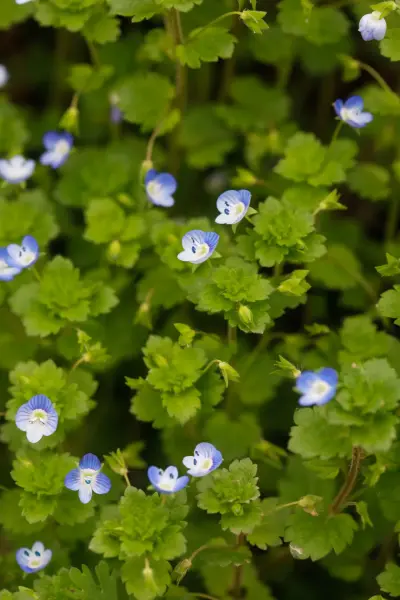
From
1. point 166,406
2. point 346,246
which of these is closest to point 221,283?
point 166,406

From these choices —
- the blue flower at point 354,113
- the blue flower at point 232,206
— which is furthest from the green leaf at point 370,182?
the blue flower at point 232,206

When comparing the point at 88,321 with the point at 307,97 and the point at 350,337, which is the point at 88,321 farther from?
the point at 307,97

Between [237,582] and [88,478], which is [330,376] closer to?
[88,478]

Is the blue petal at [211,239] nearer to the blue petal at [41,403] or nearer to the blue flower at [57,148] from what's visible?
the blue petal at [41,403]

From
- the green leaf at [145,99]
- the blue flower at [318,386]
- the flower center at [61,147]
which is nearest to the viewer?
the blue flower at [318,386]

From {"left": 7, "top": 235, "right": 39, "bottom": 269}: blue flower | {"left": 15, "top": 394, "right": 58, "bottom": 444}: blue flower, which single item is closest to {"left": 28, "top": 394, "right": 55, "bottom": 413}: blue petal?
{"left": 15, "top": 394, "right": 58, "bottom": 444}: blue flower

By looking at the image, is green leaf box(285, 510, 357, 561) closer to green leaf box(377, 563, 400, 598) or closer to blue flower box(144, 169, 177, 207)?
green leaf box(377, 563, 400, 598)

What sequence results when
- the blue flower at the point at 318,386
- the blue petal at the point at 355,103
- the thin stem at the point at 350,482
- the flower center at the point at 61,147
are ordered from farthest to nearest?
the flower center at the point at 61,147, the blue petal at the point at 355,103, the thin stem at the point at 350,482, the blue flower at the point at 318,386
